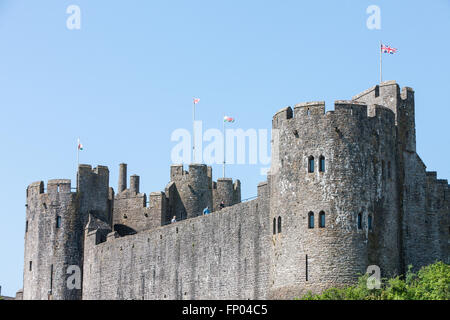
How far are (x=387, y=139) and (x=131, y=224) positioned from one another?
26300mm

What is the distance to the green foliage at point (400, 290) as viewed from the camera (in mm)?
42531

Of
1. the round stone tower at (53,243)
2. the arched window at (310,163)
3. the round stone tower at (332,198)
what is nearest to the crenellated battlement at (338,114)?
the round stone tower at (332,198)

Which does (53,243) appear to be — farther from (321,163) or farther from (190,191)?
(321,163)

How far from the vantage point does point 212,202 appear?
72.2 m

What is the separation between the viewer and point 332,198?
45.8 metres

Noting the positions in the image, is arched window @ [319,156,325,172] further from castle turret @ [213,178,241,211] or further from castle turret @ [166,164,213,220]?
castle turret @ [213,178,241,211]

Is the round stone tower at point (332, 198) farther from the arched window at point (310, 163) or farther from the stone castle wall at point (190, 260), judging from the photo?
the stone castle wall at point (190, 260)

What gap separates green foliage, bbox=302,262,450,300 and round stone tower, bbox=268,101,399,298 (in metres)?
0.91

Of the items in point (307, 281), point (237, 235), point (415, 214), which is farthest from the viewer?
point (237, 235)

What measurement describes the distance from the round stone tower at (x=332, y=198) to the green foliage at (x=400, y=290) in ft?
2.97

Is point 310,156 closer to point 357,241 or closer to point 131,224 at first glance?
point 357,241

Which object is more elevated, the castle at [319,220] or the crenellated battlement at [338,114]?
the crenellated battlement at [338,114]
